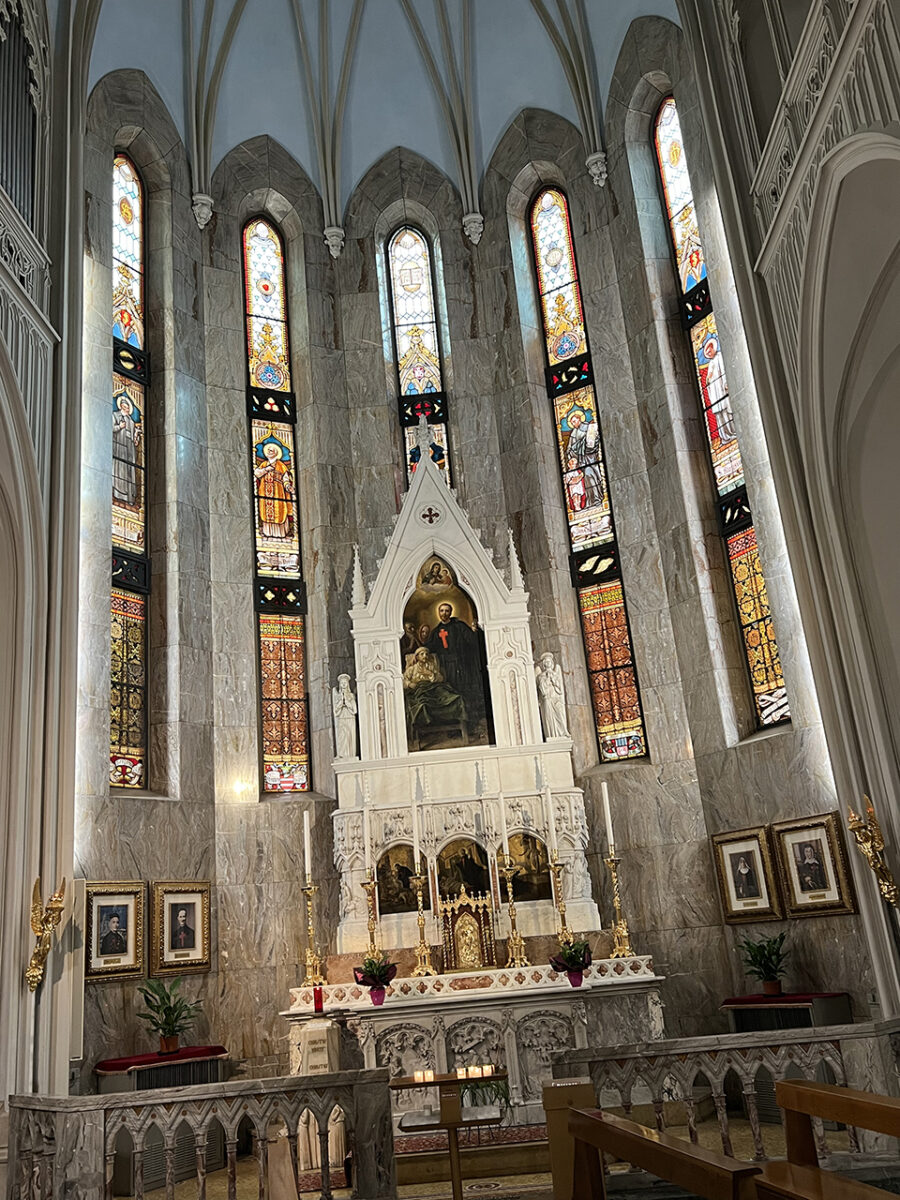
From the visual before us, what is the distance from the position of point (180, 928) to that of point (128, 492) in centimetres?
602

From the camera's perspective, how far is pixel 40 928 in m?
10.1

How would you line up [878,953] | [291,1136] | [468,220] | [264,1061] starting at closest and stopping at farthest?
[291,1136] < [878,953] < [264,1061] < [468,220]

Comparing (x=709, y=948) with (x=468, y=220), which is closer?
(x=709, y=948)

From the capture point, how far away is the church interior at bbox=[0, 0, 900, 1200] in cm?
1013

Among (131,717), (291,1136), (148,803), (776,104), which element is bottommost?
(291,1136)

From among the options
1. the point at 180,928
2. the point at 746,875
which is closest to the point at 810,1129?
the point at 746,875

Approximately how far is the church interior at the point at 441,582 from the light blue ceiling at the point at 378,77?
0.07 m

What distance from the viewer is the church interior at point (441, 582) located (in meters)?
10.1

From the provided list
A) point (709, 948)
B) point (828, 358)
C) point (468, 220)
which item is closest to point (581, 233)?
point (468, 220)

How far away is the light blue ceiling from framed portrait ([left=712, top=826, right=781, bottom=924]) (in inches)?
463

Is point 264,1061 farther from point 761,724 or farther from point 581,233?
point 581,233

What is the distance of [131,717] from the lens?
46.6ft

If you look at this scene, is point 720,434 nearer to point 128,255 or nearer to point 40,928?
point 128,255

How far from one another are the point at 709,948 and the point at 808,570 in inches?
206
